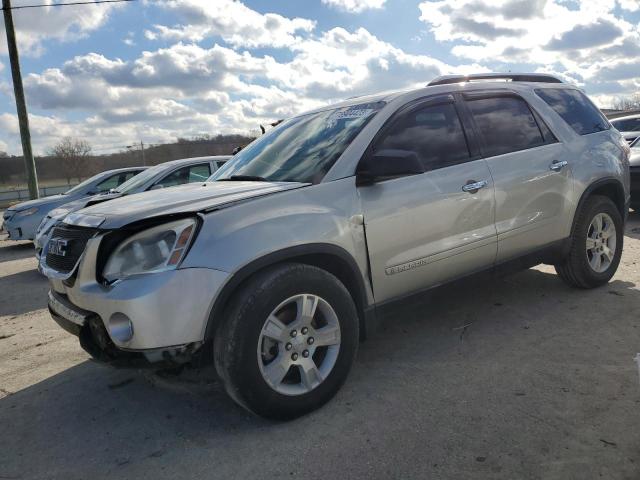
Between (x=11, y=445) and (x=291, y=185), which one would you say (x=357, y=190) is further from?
(x=11, y=445)

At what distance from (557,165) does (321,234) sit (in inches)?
97.3

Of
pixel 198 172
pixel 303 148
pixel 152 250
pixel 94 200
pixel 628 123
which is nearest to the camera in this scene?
pixel 152 250

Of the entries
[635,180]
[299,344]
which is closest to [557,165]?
[299,344]

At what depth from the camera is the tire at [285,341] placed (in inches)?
109

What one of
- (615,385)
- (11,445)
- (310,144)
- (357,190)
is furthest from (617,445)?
(11,445)

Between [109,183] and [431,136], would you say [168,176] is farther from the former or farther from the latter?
[431,136]

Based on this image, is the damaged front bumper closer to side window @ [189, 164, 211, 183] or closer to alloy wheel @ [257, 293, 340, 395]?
alloy wheel @ [257, 293, 340, 395]

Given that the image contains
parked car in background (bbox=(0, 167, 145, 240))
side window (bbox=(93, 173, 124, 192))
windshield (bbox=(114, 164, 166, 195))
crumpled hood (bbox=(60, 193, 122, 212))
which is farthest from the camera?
side window (bbox=(93, 173, 124, 192))

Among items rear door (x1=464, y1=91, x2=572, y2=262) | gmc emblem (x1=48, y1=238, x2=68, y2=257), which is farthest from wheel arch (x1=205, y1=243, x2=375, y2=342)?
rear door (x1=464, y1=91, x2=572, y2=262)

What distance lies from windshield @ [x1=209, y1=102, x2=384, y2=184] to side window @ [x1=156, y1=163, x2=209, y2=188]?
4506 mm

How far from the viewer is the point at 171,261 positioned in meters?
2.68

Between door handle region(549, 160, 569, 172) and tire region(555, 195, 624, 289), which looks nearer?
door handle region(549, 160, 569, 172)

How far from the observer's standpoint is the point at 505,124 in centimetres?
428

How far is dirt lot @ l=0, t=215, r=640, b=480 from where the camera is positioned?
102 inches
